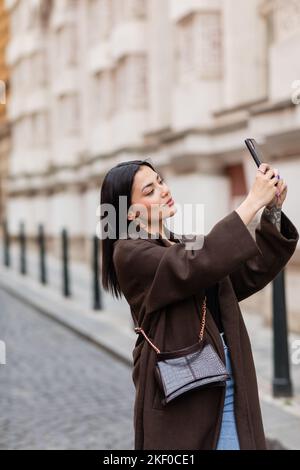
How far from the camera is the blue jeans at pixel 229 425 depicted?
2.22 meters

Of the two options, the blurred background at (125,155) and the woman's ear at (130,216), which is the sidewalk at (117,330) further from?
the woman's ear at (130,216)

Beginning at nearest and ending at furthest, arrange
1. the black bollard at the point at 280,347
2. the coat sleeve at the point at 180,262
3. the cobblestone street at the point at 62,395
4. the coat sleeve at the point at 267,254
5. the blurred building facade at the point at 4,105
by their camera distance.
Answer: the coat sleeve at the point at 180,262, the coat sleeve at the point at 267,254, the cobblestone street at the point at 62,395, the black bollard at the point at 280,347, the blurred building facade at the point at 4,105

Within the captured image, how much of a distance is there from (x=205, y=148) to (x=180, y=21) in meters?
2.47

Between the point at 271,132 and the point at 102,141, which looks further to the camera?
the point at 102,141

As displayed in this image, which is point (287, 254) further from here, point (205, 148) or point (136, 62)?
point (136, 62)

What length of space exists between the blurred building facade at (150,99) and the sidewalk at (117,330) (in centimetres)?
134

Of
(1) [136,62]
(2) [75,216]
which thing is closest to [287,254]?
(1) [136,62]

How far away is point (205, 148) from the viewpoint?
433 inches

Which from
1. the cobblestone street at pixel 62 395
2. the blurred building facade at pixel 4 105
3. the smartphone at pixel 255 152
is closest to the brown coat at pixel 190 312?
the smartphone at pixel 255 152

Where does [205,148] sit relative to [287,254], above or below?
above

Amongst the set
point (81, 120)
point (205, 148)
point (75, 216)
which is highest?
point (81, 120)

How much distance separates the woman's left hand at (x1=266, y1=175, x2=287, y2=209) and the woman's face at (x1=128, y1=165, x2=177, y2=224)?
0.34 metres

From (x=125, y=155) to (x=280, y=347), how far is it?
9.91 m

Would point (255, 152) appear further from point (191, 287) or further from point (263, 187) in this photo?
point (191, 287)
